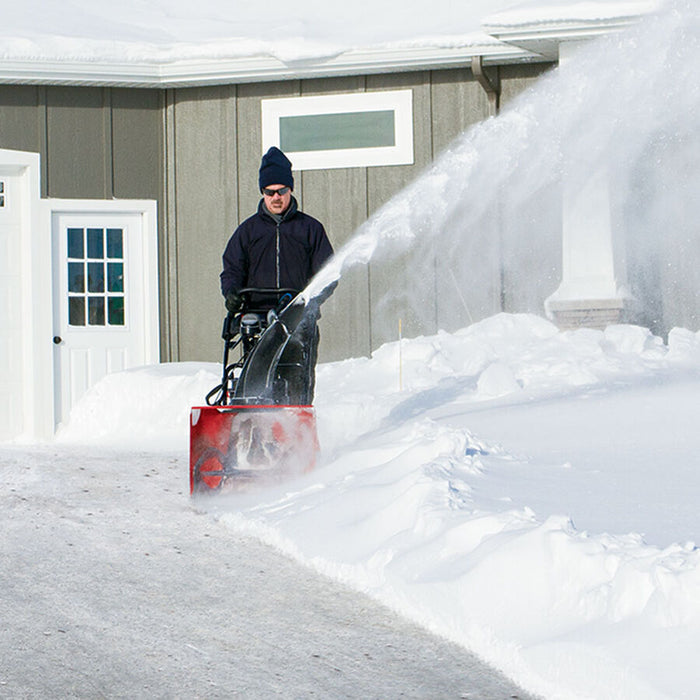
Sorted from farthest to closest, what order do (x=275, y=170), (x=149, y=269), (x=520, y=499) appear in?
(x=149, y=269) → (x=275, y=170) → (x=520, y=499)

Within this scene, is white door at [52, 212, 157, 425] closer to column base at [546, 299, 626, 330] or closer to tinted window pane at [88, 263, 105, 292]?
tinted window pane at [88, 263, 105, 292]

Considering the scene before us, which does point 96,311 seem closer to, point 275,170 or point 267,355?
point 275,170

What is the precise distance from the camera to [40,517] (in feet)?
18.1

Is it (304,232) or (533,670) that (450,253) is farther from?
(533,670)

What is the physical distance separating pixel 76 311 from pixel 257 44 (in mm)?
3306

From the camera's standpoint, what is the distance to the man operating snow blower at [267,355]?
18.7 ft

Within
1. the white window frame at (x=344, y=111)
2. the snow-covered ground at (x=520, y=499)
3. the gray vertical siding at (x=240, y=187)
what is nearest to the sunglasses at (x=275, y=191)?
the snow-covered ground at (x=520, y=499)

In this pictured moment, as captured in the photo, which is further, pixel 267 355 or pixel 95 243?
pixel 95 243

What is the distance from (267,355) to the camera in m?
6.19

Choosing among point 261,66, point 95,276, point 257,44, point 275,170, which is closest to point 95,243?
point 95,276

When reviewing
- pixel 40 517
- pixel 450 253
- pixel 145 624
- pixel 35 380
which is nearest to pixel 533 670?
pixel 145 624

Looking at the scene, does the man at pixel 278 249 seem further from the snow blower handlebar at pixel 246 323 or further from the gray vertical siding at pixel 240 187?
the gray vertical siding at pixel 240 187

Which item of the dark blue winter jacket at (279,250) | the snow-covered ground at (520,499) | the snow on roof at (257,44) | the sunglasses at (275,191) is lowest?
the snow-covered ground at (520,499)

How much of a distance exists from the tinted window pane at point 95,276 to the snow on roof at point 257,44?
A: 6.20 feet
